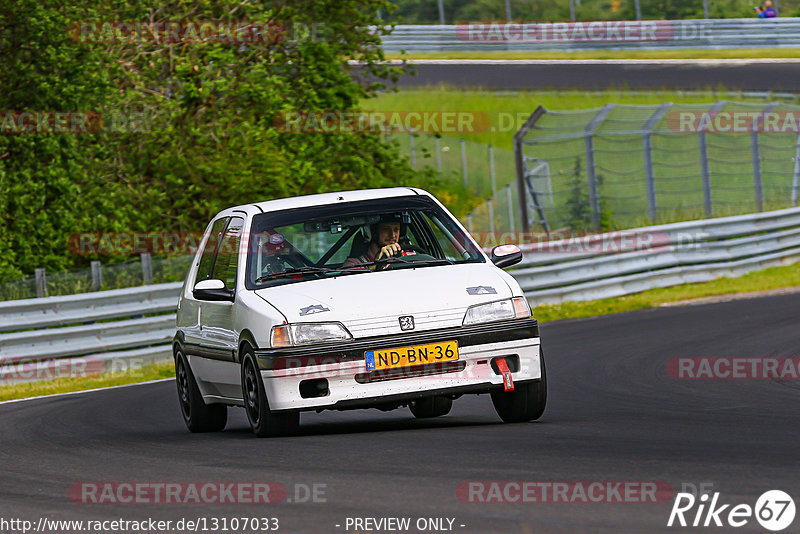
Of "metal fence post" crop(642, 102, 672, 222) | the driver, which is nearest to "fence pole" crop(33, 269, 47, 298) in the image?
the driver

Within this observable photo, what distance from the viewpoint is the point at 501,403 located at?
8.80 m

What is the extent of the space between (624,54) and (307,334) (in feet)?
113

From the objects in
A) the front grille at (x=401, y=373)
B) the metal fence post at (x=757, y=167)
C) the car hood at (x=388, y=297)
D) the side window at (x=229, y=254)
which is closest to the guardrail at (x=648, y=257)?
the metal fence post at (x=757, y=167)

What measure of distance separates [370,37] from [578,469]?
19443mm

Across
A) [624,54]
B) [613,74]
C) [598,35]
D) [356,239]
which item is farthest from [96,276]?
[598,35]

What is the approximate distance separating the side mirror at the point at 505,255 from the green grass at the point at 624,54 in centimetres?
3049

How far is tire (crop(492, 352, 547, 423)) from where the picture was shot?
858 cm

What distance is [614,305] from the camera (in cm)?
2008

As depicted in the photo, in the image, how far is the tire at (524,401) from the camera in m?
8.58

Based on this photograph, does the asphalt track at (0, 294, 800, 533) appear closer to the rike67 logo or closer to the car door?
the rike67 logo

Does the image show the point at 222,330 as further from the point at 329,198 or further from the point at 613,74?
the point at 613,74

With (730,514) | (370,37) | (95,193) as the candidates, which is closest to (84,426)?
(730,514)

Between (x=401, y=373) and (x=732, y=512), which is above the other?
(x=732, y=512)

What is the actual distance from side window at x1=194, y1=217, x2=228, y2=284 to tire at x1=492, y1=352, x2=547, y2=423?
2614mm
